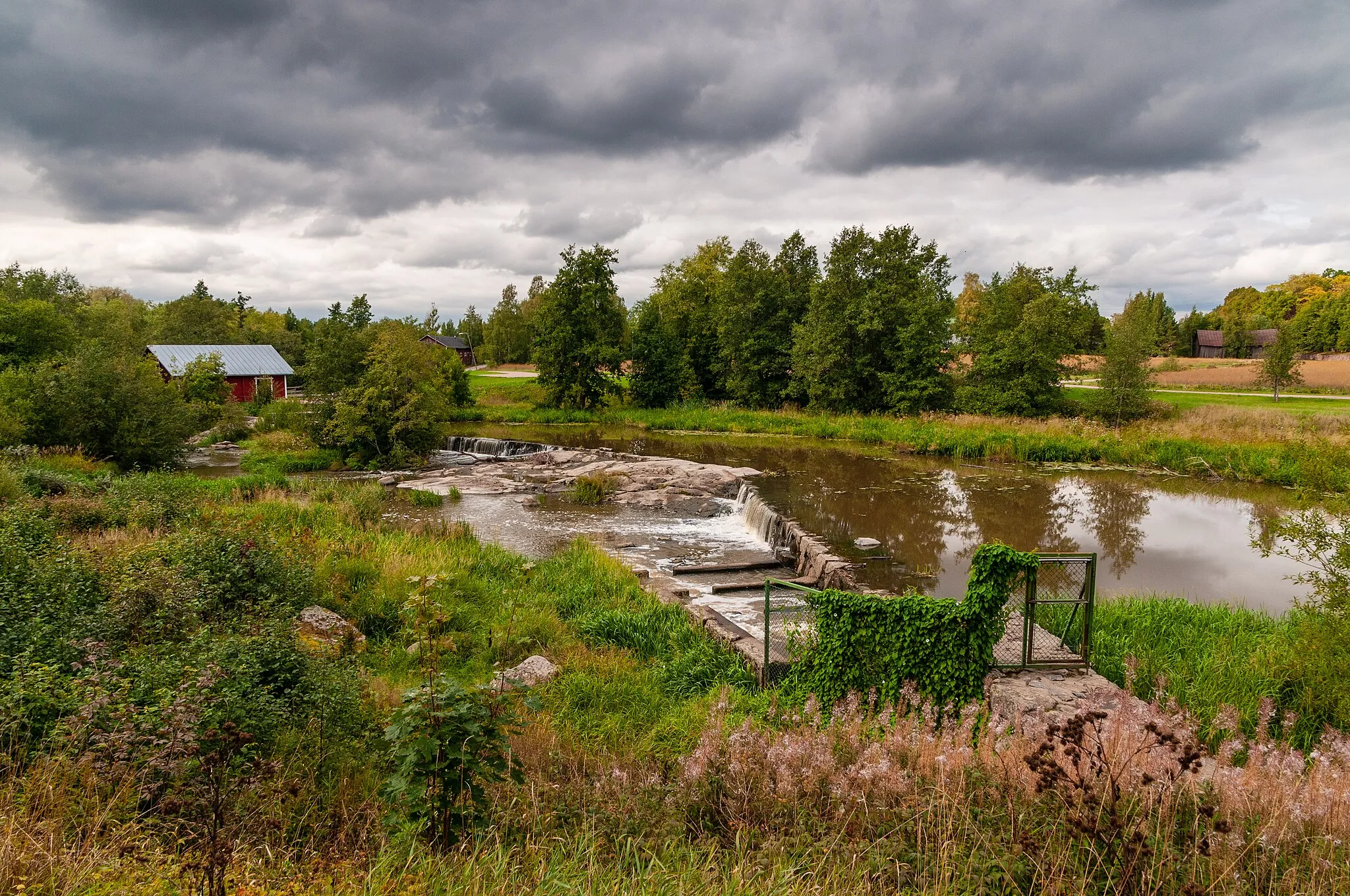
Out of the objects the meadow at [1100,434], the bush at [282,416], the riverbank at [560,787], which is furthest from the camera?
the bush at [282,416]

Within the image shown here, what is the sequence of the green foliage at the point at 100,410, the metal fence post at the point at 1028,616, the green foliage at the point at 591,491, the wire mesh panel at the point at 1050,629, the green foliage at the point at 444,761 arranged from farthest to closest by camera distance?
the green foliage at the point at 591,491, the green foliage at the point at 100,410, the wire mesh panel at the point at 1050,629, the metal fence post at the point at 1028,616, the green foliage at the point at 444,761

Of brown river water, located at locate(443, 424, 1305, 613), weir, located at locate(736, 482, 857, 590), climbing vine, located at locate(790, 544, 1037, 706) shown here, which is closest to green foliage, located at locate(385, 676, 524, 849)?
climbing vine, located at locate(790, 544, 1037, 706)

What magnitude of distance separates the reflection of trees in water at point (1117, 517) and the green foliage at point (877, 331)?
14.1m

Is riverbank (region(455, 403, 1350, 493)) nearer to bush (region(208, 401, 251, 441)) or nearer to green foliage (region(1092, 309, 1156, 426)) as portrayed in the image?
green foliage (region(1092, 309, 1156, 426))

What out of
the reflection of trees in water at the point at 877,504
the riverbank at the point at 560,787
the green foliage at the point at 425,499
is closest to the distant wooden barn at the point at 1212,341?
the reflection of trees in water at the point at 877,504

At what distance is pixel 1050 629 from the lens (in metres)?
10.1

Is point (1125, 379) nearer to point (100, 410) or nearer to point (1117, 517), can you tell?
point (1117, 517)

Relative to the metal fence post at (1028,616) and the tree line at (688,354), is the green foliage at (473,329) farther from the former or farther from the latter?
the metal fence post at (1028,616)

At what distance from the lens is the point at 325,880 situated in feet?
10.9

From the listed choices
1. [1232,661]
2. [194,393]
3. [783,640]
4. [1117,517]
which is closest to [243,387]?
[194,393]

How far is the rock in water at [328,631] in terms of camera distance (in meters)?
8.52

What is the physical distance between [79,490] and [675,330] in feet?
132

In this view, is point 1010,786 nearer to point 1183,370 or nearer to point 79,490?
point 79,490

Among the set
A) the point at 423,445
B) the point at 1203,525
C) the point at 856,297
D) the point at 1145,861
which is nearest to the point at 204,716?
the point at 1145,861
